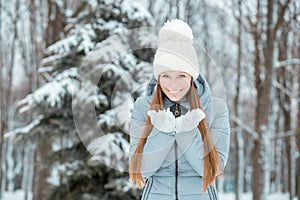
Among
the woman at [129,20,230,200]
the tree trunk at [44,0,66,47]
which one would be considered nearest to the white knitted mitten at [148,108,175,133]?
the woman at [129,20,230,200]

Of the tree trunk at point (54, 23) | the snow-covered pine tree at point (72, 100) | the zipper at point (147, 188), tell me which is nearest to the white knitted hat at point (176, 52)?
the zipper at point (147, 188)

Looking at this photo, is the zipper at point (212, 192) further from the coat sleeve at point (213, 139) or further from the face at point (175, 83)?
the face at point (175, 83)

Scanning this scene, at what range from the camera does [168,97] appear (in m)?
2.25

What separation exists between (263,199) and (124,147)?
3784mm

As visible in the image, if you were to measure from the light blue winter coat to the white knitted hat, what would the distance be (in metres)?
0.11

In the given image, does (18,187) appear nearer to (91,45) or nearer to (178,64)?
(91,45)

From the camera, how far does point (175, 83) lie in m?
2.19

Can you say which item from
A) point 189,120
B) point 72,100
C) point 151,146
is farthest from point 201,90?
point 72,100

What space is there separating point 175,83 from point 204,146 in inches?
13.0

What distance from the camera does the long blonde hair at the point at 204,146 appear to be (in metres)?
2.16

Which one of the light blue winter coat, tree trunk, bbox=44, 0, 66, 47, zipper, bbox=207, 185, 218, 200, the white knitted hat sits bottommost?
zipper, bbox=207, 185, 218, 200

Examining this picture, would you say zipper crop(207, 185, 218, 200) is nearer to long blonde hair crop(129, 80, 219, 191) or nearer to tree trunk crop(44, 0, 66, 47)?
long blonde hair crop(129, 80, 219, 191)

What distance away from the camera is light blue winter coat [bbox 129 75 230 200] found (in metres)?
2.13

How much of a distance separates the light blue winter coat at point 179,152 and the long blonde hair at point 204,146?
3 centimetres
